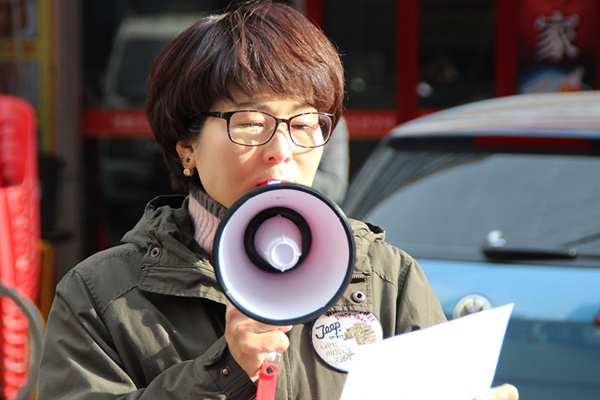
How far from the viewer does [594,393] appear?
10.6 feet

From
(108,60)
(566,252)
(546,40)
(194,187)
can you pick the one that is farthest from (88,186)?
(194,187)

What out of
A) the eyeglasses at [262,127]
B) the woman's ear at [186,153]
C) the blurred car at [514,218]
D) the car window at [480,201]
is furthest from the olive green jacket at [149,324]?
the car window at [480,201]

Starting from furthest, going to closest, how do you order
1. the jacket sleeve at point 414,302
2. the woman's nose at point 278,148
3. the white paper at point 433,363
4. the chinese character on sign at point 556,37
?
1. the chinese character on sign at point 556,37
2. the jacket sleeve at point 414,302
3. the woman's nose at point 278,148
4. the white paper at point 433,363

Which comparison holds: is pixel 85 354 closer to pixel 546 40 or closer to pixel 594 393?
pixel 594 393

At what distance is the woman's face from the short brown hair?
0.07ft

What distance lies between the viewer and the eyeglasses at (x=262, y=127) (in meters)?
1.83

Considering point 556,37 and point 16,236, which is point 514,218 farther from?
point 556,37

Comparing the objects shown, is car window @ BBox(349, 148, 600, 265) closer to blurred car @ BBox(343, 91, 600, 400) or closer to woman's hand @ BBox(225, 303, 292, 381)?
blurred car @ BBox(343, 91, 600, 400)

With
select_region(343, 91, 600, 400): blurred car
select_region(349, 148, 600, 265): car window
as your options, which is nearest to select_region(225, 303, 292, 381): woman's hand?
select_region(343, 91, 600, 400): blurred car

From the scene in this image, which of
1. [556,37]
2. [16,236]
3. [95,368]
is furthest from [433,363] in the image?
[556,37]

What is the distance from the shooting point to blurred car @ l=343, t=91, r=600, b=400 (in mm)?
3307

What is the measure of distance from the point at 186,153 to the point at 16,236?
347cm

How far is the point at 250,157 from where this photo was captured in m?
1.82

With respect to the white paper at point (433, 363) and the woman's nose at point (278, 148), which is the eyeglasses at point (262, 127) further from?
the white paper at point (433, 363)
